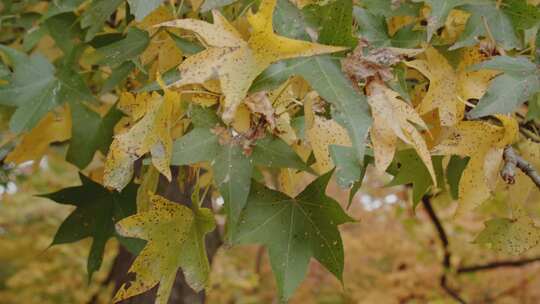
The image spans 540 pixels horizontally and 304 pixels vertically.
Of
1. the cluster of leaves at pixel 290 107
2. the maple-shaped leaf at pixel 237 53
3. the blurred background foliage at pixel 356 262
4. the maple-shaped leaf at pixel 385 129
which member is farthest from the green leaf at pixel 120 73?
the blurred background foliage at pixel 356 262

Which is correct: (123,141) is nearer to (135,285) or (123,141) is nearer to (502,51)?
(135,285)

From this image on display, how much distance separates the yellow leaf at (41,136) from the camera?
132 centimetres

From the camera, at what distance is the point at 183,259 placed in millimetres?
930

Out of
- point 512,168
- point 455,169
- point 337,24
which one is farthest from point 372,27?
point 455,169

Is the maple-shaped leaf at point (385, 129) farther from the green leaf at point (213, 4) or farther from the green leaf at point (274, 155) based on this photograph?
the green leaf at point (213, 4)

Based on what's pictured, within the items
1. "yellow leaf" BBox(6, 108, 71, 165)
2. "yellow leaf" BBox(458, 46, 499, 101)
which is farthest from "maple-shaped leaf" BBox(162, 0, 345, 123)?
"yellow leaf" BBox(6, 108, 71, 165)

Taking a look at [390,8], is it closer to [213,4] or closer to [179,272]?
[213,4]

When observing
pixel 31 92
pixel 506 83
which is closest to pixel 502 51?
pixel 506 83

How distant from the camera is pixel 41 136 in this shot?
1.34 m

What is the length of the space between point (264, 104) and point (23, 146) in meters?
0.72

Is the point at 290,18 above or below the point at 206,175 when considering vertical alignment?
above

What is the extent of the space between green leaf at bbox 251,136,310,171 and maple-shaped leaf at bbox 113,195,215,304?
0.44 ft

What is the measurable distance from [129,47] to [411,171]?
0.53 m

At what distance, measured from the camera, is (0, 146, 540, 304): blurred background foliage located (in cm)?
332
